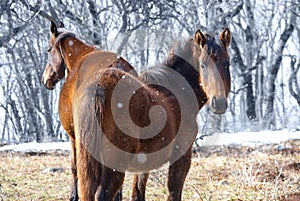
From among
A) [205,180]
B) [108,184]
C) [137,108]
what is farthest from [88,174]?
[205,180]

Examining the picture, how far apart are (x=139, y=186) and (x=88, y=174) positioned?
151 centimetres

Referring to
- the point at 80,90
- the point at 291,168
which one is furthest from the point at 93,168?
the point at 291,168

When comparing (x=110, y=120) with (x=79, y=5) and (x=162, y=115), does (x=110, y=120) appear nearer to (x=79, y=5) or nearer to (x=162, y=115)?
(x=162, y=115)

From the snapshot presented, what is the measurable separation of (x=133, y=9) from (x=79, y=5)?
2969 mm

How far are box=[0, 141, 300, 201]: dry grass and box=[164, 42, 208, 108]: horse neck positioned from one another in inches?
32.9

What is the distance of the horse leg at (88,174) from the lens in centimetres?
Answer: 263

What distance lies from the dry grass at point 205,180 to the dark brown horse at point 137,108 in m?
0.68

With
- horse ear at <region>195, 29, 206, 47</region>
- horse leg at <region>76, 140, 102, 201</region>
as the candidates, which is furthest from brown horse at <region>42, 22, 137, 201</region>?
horse leg at <region>76, 140, 102, 201</region>

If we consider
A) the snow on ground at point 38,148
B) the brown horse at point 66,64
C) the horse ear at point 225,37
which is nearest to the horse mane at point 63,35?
the brown horse at point 66,64

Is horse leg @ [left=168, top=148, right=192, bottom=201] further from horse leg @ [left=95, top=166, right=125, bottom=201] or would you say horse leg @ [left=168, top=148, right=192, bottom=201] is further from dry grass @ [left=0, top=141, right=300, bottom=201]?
horse leg @ [left=95, top=166, right=125, bottom=201]

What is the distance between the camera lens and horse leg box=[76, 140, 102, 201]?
2635mm

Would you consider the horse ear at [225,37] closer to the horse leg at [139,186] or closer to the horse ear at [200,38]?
the horse ear at [200,38]

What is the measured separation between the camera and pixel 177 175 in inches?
142

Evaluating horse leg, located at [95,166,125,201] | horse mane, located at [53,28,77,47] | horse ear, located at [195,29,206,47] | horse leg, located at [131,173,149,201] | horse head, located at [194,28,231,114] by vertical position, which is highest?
horse mane, located at [53,28,77,47]
